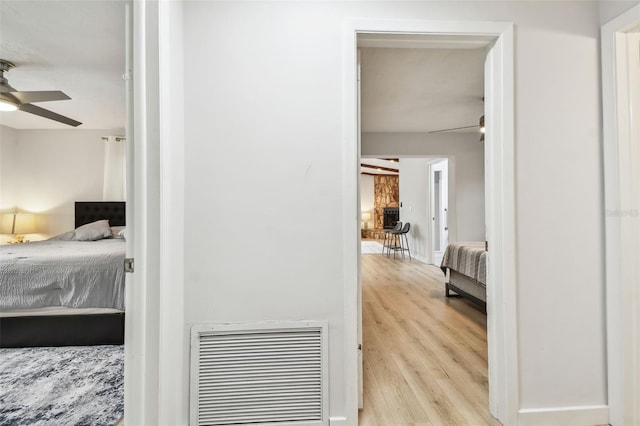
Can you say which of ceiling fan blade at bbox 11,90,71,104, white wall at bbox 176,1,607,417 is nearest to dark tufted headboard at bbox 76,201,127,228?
ceiling fan blade at bbox 11,90,71,104

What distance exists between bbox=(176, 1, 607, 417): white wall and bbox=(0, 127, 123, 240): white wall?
4.05 meters

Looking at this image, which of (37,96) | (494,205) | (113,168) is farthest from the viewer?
(113,168)

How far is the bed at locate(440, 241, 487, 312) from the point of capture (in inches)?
128

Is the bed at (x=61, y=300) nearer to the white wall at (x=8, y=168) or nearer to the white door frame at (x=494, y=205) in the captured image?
the white door frame at (x=494, y=205)

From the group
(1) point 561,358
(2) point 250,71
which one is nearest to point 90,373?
(2) point 250,71

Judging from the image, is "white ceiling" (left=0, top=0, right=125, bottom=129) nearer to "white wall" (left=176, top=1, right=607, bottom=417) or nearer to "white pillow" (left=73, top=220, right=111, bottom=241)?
"white wall" (left=176, top=1, right=607, bottom=417)

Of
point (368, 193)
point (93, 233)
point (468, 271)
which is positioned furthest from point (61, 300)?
point (368, 193)

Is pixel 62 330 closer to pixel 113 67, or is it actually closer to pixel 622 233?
pixel 113 67

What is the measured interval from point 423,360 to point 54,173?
5442 millimetres

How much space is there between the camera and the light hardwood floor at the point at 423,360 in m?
1.70

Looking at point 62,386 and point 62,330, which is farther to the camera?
point 62,330

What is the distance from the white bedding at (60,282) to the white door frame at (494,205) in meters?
1.96

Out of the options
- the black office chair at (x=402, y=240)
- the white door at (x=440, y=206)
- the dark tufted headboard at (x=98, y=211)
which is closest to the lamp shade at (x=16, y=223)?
the dark tufted headboard at (x=98, y=211)

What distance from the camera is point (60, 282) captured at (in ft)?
7.82
